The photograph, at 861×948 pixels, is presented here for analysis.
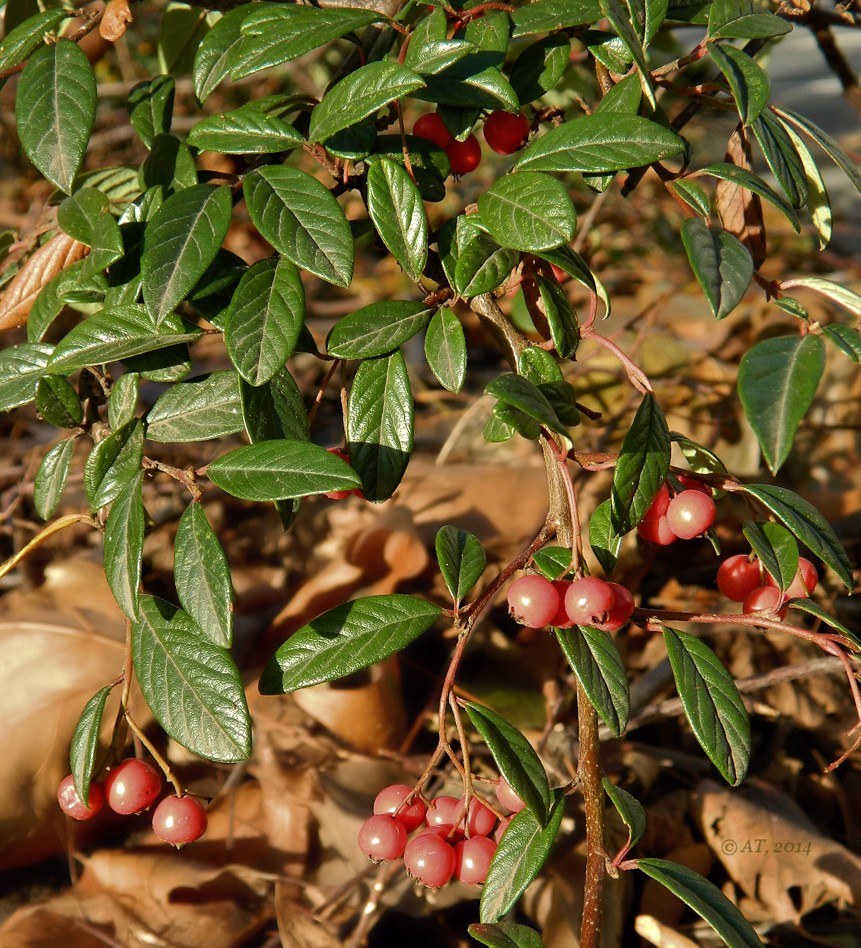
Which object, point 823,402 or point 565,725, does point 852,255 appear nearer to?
point 823,402

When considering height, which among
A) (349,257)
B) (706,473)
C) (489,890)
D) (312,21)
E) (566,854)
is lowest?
(566,854)

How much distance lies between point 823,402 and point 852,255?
1.44 meters

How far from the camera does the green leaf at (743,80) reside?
0.77 meters

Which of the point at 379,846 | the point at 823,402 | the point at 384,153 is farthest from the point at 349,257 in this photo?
the point at 823,402

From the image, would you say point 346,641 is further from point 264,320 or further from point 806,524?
point 806,524

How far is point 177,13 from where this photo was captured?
54.5 inches

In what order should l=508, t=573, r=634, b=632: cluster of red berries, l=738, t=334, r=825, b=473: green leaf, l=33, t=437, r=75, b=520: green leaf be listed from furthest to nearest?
l=33, t=437, r=75, b=520: green leaf → l=508, t=573, r=634, b=632: cluster of red berries → l=738, t=334, r=825, b=473: green leaf

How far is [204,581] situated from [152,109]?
1.80ft

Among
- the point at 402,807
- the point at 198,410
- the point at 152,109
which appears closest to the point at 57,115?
the point at 152,109

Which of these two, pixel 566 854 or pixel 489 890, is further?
pixel 566 854

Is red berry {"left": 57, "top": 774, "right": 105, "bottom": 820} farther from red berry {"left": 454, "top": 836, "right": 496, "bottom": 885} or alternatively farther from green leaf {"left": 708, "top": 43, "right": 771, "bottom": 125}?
green leaf {"left": 708, "top": 43, "right": 771, "bottom": 125}

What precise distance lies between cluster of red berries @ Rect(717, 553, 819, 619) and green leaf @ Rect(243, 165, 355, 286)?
1.67ft

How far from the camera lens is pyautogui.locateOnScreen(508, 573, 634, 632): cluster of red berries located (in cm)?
77

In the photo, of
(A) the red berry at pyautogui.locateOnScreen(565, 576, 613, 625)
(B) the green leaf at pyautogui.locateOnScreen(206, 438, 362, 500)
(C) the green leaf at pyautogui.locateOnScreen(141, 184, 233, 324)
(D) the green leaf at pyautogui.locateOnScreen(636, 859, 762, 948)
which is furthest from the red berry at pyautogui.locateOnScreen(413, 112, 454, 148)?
(D) the green leaf at pyautogui.locateOnScreen(636, 859, 762, 948)
